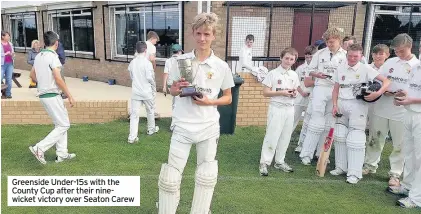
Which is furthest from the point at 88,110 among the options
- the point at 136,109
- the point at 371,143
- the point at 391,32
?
the point at 391,32

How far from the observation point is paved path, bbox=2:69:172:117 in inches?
338

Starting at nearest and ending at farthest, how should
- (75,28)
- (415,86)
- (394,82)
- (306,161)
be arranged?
(415,86) < (394,82) < (306,161) < (75,28)

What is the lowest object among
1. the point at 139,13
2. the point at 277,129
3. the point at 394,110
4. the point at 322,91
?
the point at 277,129

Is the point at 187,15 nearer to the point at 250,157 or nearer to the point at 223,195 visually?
the point at 250,157

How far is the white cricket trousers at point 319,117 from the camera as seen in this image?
4879 mm

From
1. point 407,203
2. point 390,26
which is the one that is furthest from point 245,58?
point 390,26

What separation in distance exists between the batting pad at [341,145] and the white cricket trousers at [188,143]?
7.18 feet

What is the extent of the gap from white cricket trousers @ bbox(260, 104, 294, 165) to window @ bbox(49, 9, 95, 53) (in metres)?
9.84

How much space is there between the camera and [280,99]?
14.5ft

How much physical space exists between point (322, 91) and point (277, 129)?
0.97 meters

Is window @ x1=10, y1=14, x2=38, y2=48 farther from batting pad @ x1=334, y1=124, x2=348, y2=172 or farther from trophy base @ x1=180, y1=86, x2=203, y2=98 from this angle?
trophy base @ x1=180, y1=86, x2=203, y2=98

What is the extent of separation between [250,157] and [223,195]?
1420mm

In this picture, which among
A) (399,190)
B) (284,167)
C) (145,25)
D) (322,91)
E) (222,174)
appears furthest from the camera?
(145,25)

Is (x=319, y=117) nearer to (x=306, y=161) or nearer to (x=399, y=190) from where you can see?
(x=306, y=161)
